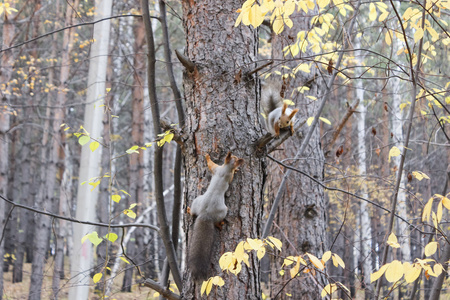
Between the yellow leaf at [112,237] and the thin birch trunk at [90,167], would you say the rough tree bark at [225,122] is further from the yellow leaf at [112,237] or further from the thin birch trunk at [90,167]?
the thin birch trunk at [90,167]

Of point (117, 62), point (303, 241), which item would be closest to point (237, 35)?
point (303, 241)

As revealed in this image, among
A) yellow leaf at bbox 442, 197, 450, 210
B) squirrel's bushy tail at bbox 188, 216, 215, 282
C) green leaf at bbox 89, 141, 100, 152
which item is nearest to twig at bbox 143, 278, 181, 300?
squirrel's bushy tail at bbox 188, 216, 215, 282

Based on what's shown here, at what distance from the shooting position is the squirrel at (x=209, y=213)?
2.11 m

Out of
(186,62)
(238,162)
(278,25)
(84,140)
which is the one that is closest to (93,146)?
(84,140)

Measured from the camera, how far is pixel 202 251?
6.89 feet

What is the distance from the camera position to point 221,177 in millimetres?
2100

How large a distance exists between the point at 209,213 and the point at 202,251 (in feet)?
0.63

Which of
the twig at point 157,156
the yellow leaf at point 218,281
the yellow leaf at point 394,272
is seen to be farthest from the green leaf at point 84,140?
the yellow leaf at point 394,272

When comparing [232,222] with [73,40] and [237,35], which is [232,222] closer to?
[237,35]

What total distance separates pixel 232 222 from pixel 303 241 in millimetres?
2528

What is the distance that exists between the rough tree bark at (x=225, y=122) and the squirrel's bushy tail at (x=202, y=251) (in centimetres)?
4

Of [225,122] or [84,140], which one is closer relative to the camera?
[225,122]

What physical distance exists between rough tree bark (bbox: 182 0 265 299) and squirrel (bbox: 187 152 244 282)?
4 centimetres

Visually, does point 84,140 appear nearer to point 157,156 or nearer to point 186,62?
point 157,156
